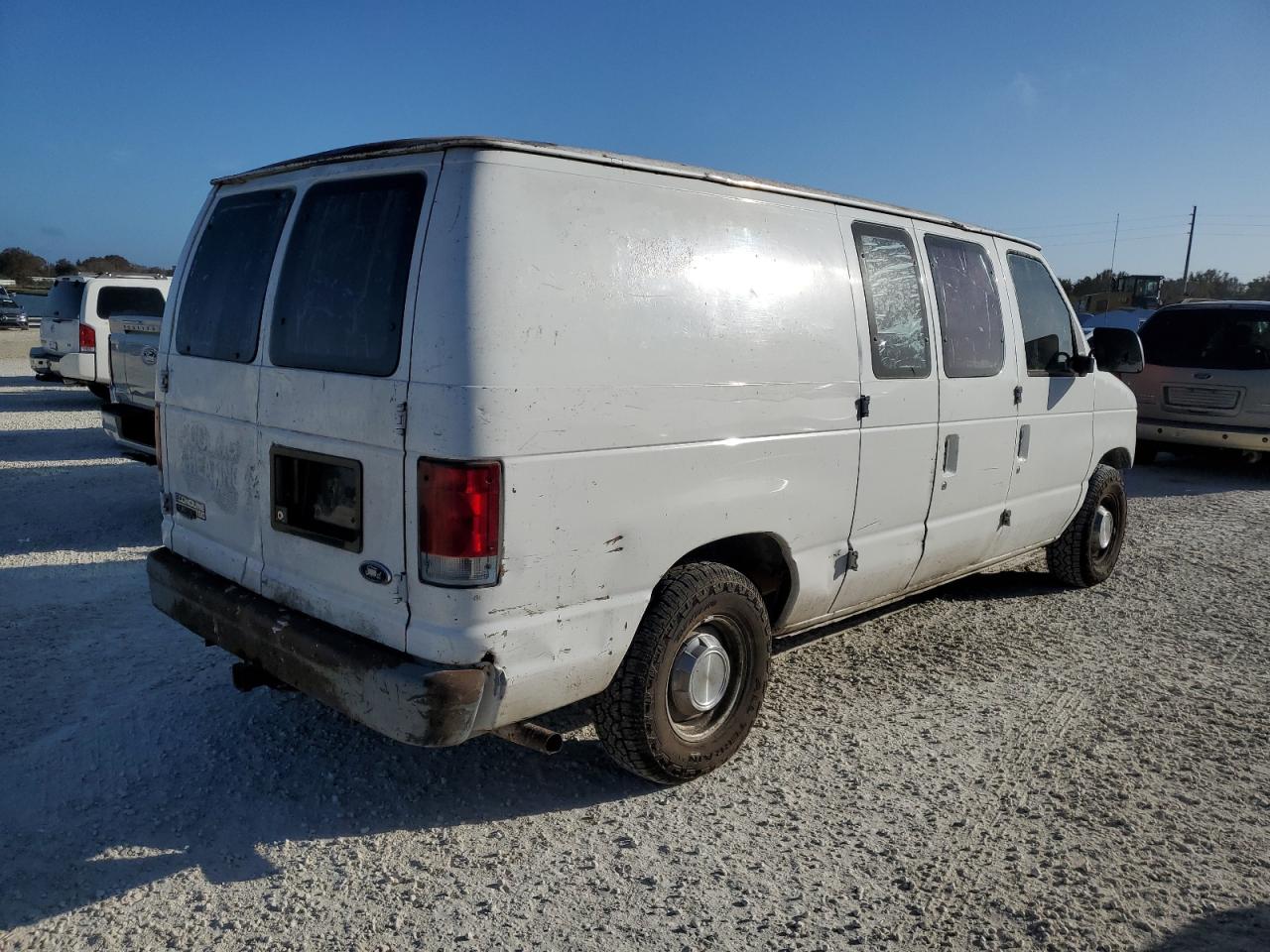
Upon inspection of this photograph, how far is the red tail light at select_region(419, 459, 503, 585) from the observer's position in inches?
107

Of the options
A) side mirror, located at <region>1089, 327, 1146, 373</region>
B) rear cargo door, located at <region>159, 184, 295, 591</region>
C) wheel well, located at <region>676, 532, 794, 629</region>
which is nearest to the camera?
rear cargo door, located at <region>159, 184, 295, 591</region>

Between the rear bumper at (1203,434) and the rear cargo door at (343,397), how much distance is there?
10241mm

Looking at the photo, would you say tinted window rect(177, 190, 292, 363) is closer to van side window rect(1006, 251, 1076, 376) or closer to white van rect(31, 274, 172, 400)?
van side window rect(1006, 251, 1076, 376)

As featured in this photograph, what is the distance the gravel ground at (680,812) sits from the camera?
275cm

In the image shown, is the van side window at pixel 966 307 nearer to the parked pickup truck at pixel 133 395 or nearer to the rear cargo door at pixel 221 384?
the rear cargo door at pixel 221 384

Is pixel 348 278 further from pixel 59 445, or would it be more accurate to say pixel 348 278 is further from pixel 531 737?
pixel 59 445

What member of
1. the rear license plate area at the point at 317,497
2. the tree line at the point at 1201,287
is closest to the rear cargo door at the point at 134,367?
the rear license plate area at the point at 317,497

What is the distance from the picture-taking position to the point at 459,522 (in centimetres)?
273

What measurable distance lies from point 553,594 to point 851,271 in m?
1.98

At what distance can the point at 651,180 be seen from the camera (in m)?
3.24

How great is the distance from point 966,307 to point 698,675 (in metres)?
2.44

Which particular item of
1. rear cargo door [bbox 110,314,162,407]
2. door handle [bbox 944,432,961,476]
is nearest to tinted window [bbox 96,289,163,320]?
rear cargo door [bbox 110,314,162,407]

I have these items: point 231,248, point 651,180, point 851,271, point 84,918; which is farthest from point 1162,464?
point 84,918

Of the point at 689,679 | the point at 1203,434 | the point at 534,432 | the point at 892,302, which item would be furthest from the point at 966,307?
the point at 1203,434
